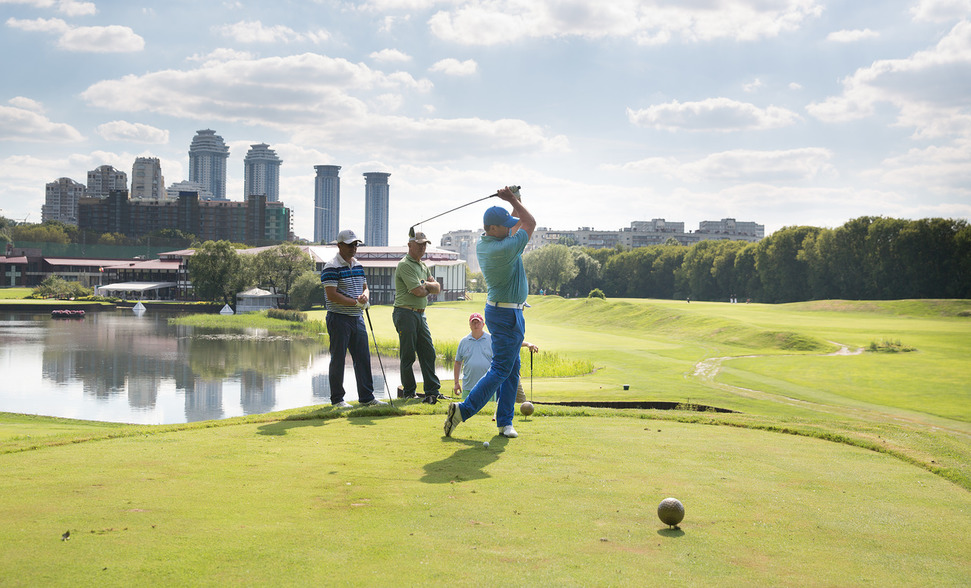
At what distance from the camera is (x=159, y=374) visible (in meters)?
28.6

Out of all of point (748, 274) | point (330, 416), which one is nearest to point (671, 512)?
point (330, 416)

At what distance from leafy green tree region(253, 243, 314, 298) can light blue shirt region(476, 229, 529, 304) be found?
2889 inches

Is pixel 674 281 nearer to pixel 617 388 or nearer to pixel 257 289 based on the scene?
pixel 257 289

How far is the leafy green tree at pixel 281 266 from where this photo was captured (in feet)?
256

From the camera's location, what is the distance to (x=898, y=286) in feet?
234

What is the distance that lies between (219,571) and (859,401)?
18.8 meters

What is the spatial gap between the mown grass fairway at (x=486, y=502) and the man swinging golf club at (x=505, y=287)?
0.61 metres

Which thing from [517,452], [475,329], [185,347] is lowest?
[185,347]

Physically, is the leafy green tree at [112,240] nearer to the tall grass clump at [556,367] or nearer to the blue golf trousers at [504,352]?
the tall grass clump at [556,367]

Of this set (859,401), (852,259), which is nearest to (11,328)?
(859,401)

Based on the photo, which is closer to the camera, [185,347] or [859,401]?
[859,401]

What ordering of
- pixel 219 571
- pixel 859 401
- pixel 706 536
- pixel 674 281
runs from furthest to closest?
pixel 674 281, pixel 859 401, pixel 706 536, pixel 219 571

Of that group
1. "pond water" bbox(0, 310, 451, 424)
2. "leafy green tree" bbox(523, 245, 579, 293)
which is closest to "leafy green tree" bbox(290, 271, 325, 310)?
"pond water" bbox(0, 310, 451, 424)

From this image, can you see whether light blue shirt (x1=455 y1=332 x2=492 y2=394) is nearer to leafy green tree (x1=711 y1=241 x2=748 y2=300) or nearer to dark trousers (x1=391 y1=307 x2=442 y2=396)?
dark trousers (x1=391 y1=307 x2=442 y2=396)
